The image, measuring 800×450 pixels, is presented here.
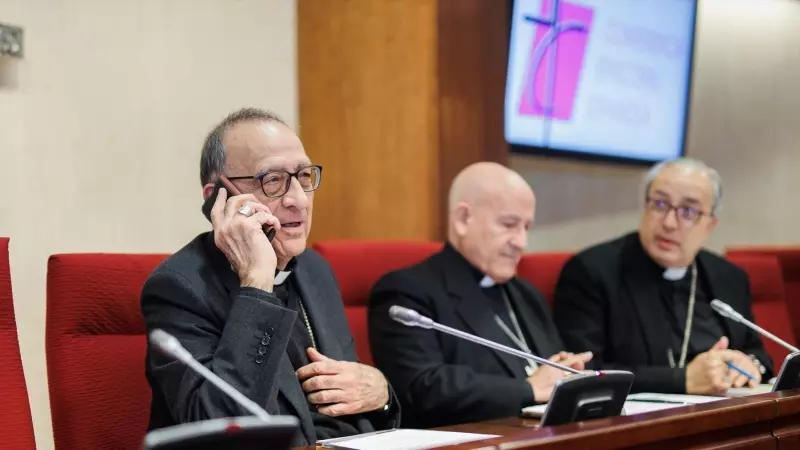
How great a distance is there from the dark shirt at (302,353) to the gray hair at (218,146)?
0.31 meters

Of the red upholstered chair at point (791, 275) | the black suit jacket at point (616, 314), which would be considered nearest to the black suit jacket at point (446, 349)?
the black suit jacket at point (616, 314)

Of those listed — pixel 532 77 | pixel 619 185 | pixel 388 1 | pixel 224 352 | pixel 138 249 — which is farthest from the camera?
pixel 619 185

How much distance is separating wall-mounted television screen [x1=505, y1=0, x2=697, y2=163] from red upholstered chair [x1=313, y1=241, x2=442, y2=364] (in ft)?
3.30

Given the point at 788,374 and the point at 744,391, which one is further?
the point at 744,391

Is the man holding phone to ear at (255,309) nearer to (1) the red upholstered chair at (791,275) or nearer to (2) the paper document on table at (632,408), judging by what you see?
(2) the paper document on table at (632,408)

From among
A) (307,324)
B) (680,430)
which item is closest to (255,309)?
(307,324)

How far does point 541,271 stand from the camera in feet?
11.2

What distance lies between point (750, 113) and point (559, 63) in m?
2.10

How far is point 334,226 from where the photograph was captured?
3600 mm

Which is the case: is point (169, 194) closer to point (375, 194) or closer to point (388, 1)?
point (375, 194)

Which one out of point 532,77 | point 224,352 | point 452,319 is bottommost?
point 452,319

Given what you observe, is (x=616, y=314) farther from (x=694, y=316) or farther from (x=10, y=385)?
(x=10, y=385)

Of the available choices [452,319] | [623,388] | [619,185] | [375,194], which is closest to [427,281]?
[452,319]

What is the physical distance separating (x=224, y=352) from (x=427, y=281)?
110cm
